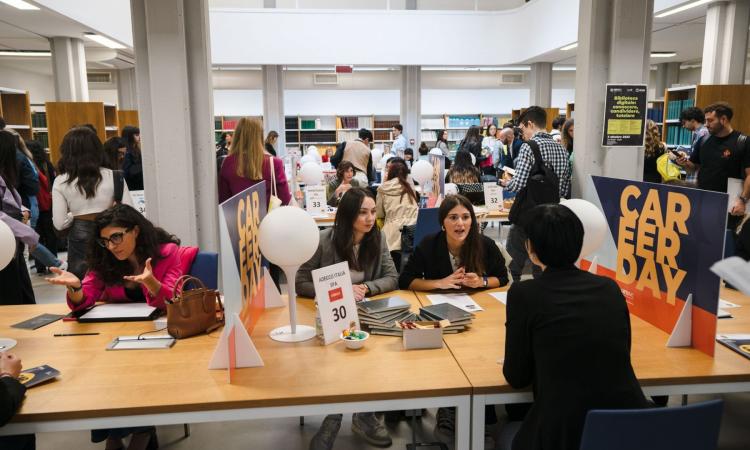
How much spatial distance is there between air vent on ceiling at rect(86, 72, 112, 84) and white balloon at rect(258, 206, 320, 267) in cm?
1380

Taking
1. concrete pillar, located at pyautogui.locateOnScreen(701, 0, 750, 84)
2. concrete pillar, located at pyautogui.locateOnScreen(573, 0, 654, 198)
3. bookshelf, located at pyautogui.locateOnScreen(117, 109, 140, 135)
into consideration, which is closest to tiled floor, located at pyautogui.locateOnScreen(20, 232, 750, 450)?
concrete pillar, located at pyautogui.locateOnScreen(573, 0, 654, 198)

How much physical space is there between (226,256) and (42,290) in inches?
190

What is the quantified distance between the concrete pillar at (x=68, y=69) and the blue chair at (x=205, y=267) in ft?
23.2

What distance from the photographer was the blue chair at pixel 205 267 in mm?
2635

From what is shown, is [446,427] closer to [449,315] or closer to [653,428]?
[449,315]

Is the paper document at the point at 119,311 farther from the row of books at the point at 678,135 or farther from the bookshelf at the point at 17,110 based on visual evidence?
the row of books at the point at 678,135

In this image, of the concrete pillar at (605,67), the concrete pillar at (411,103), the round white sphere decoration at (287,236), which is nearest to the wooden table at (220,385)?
the round white sphere decoration at (287,236)

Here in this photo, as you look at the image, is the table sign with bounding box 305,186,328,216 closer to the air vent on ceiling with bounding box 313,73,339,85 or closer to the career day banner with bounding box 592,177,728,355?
the career day banner with bounding box 592,177,728,355

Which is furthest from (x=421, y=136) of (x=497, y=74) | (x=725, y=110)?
(x=725, y=110)

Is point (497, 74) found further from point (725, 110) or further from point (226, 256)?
point (226, 256)

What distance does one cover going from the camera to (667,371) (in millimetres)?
1858

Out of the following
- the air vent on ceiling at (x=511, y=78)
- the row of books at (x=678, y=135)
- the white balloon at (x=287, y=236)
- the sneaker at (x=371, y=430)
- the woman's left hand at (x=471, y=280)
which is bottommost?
the sneaker at (x=371, y=430)

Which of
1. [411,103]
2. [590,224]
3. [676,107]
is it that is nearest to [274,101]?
[411,103]

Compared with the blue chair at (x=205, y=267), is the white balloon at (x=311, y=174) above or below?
A: above
